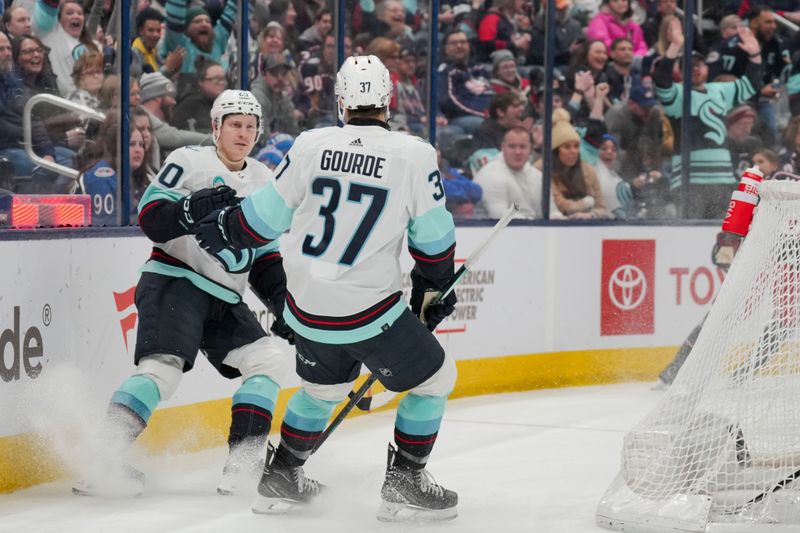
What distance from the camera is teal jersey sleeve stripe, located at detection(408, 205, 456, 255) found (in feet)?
10.6

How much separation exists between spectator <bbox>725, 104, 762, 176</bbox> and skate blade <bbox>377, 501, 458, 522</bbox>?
452 cm

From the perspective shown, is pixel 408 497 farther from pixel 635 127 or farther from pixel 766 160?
pixel 766 160

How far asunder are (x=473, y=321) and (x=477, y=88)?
4.19 ft

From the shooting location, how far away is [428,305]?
3441 millimetres

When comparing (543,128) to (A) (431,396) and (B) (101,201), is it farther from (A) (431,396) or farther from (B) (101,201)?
(A) (431,396)

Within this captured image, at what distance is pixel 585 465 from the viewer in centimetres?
439

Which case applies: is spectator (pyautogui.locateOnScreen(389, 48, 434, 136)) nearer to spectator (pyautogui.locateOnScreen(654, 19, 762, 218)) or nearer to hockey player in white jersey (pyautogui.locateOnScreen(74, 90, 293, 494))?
spectator (pyautogui.locateOnScreen(654, 19, 762, 218))

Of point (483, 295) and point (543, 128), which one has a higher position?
point (543, 128)

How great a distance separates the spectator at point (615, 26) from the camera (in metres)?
7.11

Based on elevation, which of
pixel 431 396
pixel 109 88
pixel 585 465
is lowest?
pixel 585 465

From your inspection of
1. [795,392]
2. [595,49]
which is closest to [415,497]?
[795,392]

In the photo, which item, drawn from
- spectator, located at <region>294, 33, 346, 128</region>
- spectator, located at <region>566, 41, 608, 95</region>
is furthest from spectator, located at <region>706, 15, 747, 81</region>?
spectator, located at <region>294, 33, 346, 128</region>

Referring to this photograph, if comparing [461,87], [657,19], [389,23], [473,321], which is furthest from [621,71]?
[473,321]

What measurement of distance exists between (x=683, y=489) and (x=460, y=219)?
2.91m
